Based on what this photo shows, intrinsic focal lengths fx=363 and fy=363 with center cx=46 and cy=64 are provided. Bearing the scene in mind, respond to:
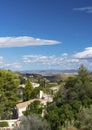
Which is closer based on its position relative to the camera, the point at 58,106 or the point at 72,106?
the point at 72,106

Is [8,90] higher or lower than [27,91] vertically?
higher

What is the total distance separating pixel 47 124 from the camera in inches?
1088

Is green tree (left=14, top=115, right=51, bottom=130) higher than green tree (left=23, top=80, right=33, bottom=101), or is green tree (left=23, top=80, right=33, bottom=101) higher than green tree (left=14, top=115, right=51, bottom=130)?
green tree (left=23, top=80, right=33, bottom=101)

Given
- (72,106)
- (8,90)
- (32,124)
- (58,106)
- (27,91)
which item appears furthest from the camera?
(27,91)

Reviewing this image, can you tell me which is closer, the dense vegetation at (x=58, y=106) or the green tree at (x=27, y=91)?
the dense vegetation at (x=58, y=106)

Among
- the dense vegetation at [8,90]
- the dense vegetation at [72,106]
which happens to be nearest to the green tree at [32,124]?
the dense vegetation at [72,106]

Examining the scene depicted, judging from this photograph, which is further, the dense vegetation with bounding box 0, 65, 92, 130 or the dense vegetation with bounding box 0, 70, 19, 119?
the dense vegetation with bounding box 0, 70, 19, 119

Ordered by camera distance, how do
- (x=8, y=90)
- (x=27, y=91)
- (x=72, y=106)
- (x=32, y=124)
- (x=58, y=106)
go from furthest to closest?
1. (x=27, y=91)
2. (x=8, y=90)
3. (x=58, y=106)
4. (x=72, y=106)
5. (x=32, y=124)

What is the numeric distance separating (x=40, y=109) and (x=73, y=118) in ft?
28.0

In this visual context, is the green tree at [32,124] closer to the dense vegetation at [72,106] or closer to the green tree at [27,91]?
the dense vegetation at [72,106]

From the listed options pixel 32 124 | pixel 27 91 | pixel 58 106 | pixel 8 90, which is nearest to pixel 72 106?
pixel 58 106

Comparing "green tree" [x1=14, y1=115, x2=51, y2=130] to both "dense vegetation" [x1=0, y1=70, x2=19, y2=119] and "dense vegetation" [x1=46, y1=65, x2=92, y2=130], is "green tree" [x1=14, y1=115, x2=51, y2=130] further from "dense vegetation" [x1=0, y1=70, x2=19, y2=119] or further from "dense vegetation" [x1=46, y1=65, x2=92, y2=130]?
"dense vegetation" [x1=0, y1=70, x2=19, y2=119]

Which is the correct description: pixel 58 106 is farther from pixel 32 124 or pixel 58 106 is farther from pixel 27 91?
pixel 27 91

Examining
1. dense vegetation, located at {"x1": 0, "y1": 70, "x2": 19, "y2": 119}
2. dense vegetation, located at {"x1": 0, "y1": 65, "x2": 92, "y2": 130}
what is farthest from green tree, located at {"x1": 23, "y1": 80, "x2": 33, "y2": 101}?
dense vegetation, located at {"x1": 0, "y1": 70, "x2": 19, "y2": 119}
